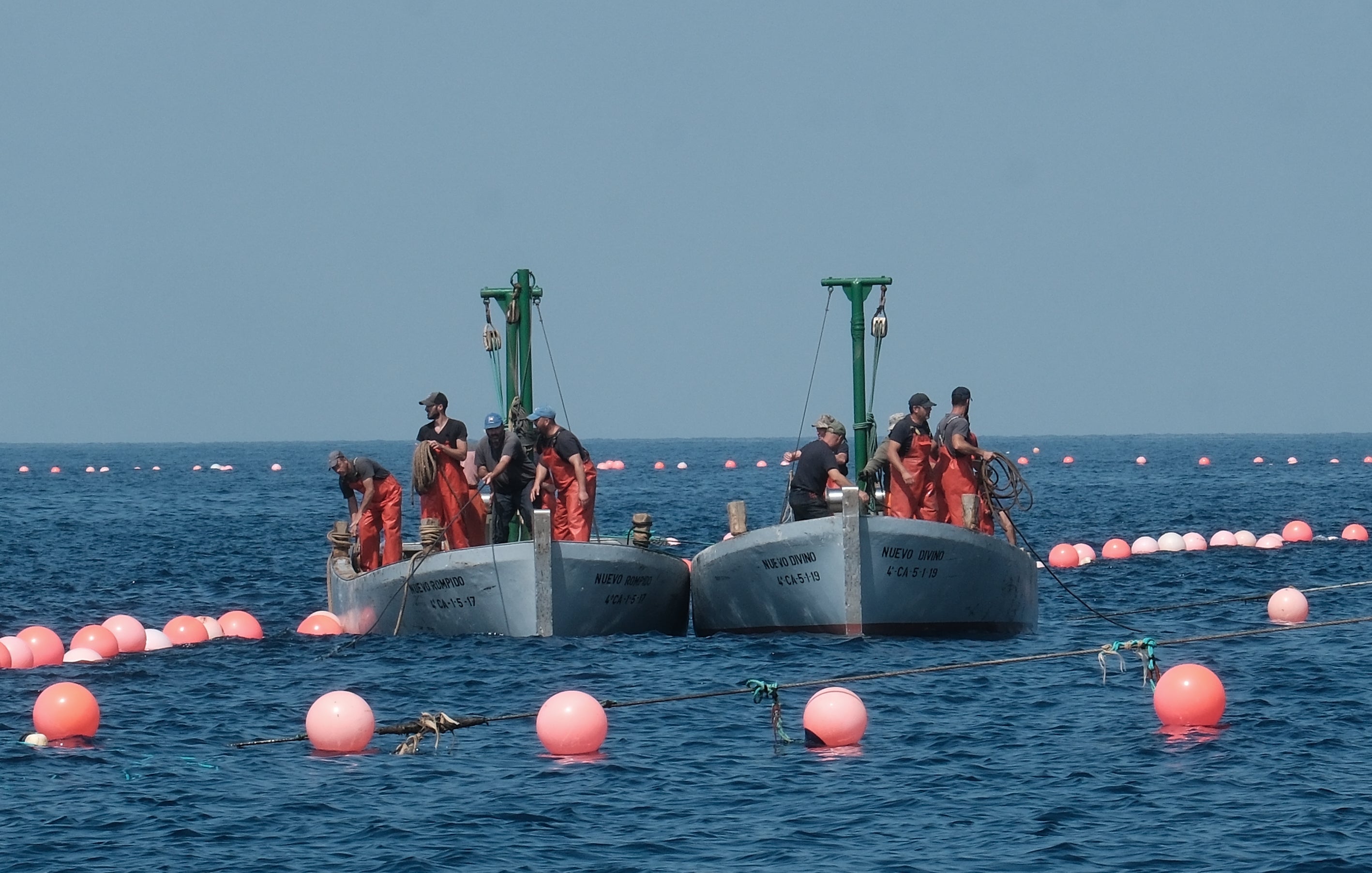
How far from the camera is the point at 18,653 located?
1928 centimetres

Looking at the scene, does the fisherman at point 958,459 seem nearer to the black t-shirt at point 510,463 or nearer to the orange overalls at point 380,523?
the black t-shirt at point 510,463

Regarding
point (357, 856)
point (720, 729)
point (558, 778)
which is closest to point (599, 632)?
point (720, 729)

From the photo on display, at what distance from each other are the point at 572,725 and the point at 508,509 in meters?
7.02

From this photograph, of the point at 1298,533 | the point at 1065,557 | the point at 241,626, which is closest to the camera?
the point at 241,626

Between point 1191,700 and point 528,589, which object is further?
point 528,589

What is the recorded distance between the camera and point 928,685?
17.8 m

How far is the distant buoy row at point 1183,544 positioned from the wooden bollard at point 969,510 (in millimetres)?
12731

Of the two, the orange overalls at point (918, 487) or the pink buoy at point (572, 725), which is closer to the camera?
the pink buoy at point (572, 725)

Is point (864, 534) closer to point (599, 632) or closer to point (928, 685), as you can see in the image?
point (928, 685)

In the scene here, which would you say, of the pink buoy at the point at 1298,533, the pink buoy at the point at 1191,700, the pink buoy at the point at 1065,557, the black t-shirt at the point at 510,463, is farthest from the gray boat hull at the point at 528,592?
the pink buoy at the point at 1298,533

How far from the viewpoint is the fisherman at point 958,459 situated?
19.9 meters

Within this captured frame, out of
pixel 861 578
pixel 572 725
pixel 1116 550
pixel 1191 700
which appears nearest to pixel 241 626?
pixel 861 578

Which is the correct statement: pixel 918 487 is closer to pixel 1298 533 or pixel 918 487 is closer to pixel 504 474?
pixel 504 474

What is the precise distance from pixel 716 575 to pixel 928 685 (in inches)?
144
